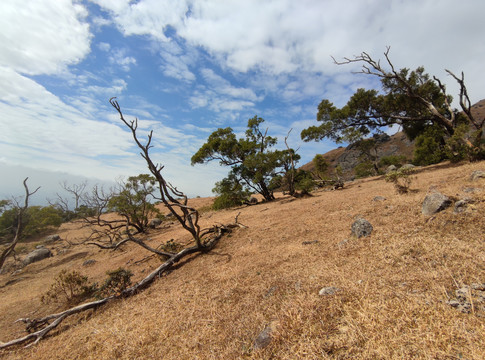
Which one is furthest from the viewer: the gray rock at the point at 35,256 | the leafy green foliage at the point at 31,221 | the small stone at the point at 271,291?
the leafy green foliage at the point at 31,221

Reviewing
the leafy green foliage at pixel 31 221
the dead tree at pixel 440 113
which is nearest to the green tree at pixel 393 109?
the dead tree at pixel 440 113

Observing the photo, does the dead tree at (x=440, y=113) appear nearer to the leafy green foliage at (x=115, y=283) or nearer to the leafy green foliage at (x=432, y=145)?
the leafy green foliage at (x=432, y=145)

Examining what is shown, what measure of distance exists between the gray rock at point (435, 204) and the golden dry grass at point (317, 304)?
24cm

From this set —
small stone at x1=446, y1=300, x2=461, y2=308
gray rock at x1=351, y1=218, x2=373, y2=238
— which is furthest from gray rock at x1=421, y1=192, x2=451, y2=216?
small stone at x1=446, y1=300, x2=461, y2=308

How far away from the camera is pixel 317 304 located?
3256 millimetres

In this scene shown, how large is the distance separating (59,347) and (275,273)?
504 cm

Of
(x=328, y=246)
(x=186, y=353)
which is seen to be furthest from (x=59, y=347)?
(x=328, y=246)

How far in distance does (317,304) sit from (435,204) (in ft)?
16.0

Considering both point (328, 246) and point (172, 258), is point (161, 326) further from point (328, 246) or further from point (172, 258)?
point (328, 246)

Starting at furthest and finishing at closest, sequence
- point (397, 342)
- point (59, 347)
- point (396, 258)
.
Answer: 1. point (59, 347)
2. point (396, 258)
3. point (397, 342)

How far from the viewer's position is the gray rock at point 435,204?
Result: 5473 mm

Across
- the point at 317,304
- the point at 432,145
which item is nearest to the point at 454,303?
the point at 317,304

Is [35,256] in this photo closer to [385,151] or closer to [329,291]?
[329,291]

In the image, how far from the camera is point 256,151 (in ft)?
70.6
